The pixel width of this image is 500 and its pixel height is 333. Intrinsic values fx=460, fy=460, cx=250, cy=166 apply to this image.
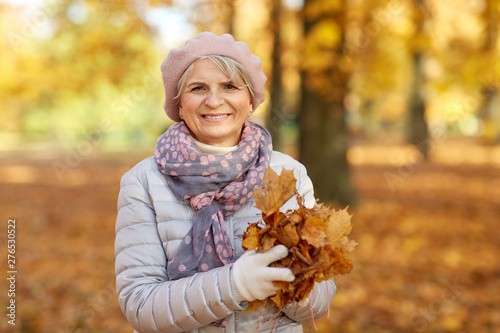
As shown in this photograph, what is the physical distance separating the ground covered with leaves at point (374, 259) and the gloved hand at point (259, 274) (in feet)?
3.05

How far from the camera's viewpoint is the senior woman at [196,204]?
1.57 meters

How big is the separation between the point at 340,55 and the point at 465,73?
6.23 ft

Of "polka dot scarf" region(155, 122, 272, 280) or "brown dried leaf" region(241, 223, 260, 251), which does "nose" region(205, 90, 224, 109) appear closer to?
"polka dot scarf" region(155, 122, 272, 280)

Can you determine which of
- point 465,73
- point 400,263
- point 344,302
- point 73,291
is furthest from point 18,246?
point 465,73

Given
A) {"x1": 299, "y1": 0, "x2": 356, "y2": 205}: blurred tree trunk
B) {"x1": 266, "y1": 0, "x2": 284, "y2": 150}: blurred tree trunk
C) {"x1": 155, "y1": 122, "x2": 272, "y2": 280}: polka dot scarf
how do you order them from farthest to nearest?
{"x1": 266, "y1": 0, "x2": 284, "y2": 150}: blurred tree trunk, {"x1": 299, "y1": 0, "x2": 356, "y2": 205}: blurred tree trunk, {"x1": 155, "y1": 122, "x2": 272, "y2": 280}: polka dot scarf

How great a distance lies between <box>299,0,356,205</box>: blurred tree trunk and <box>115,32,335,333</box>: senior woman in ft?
17.7

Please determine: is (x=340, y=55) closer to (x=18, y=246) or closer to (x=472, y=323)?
(x=472, y=323)

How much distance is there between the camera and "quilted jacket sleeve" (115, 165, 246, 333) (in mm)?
1513

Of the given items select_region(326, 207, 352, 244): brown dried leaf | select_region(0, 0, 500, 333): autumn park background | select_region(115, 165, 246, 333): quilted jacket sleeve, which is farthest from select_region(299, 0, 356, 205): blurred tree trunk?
select_region(326, 207, 352, 244): brown dried leaf

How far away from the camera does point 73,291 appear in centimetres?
520

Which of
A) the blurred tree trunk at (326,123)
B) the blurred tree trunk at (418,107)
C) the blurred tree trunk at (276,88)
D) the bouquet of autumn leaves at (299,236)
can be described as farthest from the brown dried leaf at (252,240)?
the blurred tree trunk at (418,107)

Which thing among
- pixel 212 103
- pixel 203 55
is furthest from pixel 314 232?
pixel 203 55

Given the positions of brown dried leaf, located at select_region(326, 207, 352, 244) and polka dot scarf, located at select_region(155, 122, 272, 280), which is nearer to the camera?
brown dried leaf, located at select_region(326, 207, 352, 244)

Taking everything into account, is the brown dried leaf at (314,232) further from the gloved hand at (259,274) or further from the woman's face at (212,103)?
the woman's face at (212,103)
